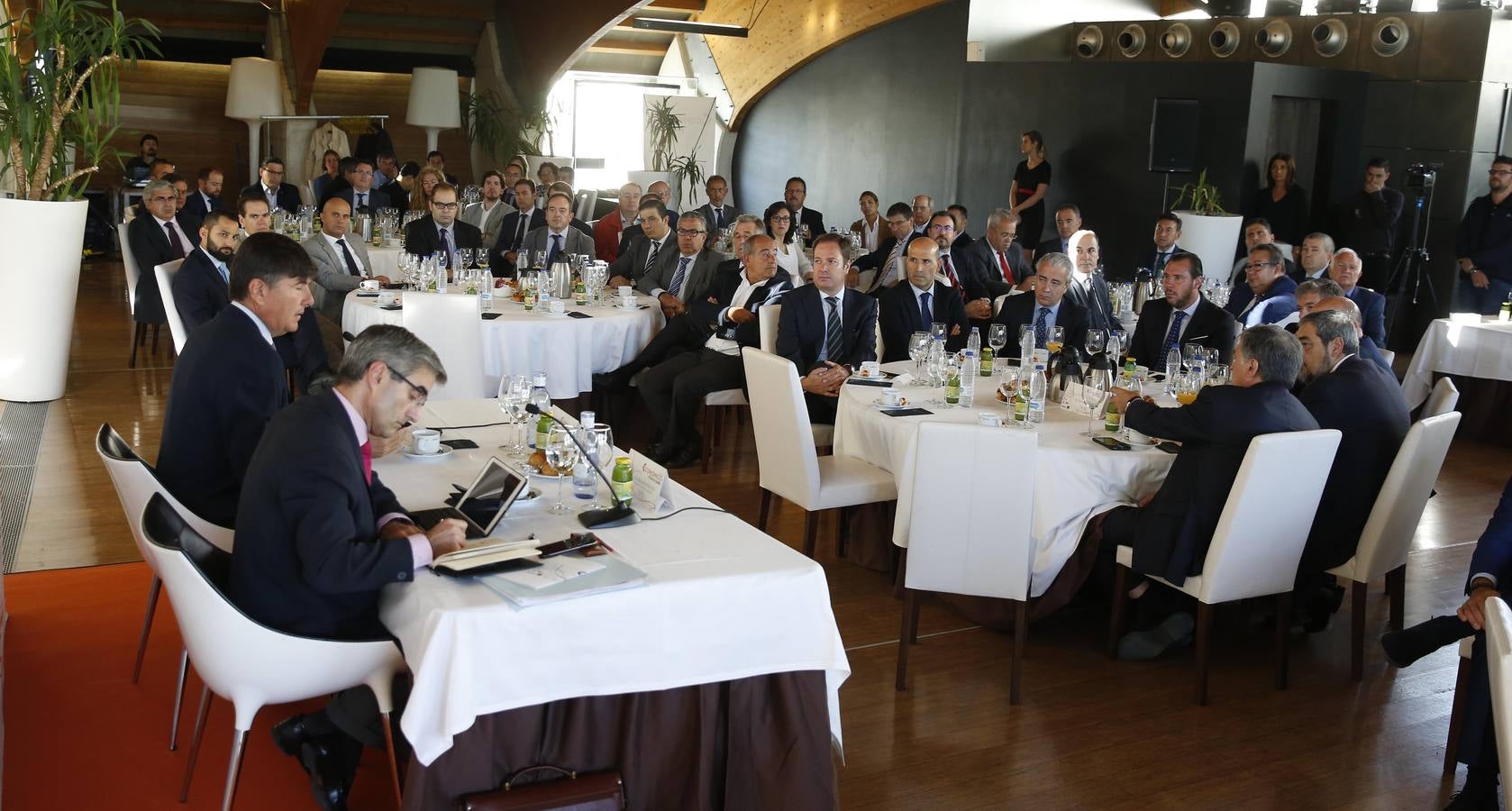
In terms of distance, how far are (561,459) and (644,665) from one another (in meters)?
0.78

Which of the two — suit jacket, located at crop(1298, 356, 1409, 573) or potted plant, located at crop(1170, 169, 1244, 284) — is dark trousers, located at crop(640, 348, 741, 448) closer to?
suit jacket, located at crop(1298, 356, 1409, 573)

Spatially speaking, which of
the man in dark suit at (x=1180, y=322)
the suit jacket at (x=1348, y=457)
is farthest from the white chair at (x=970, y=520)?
the man in dark suit at (x=1180, y=322)

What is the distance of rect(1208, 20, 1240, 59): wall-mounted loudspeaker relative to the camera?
1339cm

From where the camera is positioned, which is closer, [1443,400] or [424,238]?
[1443,400]

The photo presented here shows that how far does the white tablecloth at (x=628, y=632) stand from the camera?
2717 mm

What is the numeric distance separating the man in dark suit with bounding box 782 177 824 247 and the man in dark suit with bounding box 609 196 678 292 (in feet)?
11.1

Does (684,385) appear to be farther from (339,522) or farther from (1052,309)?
(339,522)

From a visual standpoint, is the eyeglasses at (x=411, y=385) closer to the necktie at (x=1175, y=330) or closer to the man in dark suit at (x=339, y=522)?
the man in dark suit at (x=339, y=522)

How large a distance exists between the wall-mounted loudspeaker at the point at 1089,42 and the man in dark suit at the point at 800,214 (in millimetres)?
4444

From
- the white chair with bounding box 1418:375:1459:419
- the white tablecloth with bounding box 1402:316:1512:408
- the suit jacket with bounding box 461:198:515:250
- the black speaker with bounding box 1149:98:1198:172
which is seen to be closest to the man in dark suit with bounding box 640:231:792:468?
the white chair with bounding box 1418:375:1459:419

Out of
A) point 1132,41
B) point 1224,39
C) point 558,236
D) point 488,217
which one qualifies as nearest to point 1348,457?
Result: point 558,236

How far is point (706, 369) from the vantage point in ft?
22.8

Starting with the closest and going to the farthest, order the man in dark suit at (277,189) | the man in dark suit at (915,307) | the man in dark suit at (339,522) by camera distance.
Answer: the man in dark suit at (339,522)
the man in dark suit at (915,307)
the man in dark suit at (277,189)

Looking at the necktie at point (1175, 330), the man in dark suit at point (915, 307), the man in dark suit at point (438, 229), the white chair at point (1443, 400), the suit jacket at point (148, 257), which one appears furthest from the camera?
the man in dark suit at point (438, 229)
